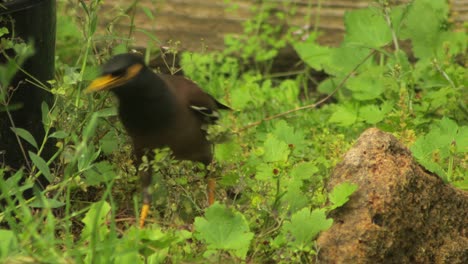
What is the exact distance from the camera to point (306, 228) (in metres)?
4.32

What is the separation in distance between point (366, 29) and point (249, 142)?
3.28 ft

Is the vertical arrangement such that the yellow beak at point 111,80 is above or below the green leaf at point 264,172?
Result: above

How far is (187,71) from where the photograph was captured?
6.66m

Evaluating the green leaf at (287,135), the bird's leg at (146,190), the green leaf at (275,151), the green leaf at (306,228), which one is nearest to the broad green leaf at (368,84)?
the green leaf at (287,135)

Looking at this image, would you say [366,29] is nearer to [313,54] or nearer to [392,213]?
[313,54]

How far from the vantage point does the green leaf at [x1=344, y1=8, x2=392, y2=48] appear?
20.8 feet

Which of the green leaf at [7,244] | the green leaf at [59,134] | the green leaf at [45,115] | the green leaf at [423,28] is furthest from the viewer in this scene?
the green leaf at [423,28]

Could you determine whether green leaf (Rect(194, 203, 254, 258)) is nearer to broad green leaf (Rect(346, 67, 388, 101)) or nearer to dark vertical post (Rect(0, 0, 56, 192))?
dark vertical post (Rect(0, 0, 56, 192))

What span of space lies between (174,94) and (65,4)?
2686 mm

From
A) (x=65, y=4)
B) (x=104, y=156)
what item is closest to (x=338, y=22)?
(x=65, y=4)

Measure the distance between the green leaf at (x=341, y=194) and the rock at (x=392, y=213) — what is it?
2.3 inches

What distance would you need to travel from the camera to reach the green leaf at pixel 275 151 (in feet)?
15.9

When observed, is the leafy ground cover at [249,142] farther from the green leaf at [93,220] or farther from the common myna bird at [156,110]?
the common myna bird at [156,110]

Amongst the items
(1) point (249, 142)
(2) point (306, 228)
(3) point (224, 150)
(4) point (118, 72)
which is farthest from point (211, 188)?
(1) point (249, 142)
